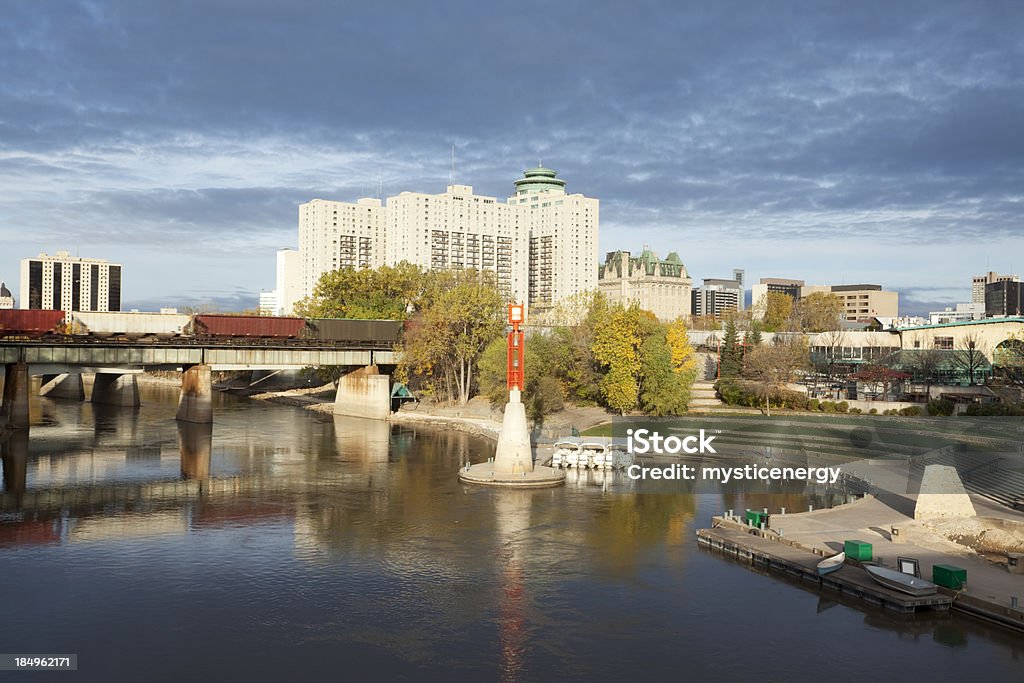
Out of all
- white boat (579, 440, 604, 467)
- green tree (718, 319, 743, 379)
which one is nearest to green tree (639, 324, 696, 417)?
white boat (579, 440, 604, 467)

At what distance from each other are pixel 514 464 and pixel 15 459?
47288mm

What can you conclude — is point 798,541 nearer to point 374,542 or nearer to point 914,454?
point 374,542

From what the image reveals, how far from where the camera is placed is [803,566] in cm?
4778

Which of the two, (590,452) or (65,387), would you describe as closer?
(590,452)

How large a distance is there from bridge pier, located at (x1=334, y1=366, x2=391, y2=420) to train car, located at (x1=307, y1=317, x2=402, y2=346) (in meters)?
5.72

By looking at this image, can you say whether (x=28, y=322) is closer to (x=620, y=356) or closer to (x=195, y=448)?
(x=195, y=448)

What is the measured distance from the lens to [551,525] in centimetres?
5928

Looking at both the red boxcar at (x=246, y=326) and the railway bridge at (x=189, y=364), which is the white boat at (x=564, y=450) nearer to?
the railway bridge at (x=189, y=364)

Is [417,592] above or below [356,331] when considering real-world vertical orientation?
below

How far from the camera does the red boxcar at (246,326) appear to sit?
130 metres

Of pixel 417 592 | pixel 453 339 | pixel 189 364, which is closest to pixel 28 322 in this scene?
pixel 189 364

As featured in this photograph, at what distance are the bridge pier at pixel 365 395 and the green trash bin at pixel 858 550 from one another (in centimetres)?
8856

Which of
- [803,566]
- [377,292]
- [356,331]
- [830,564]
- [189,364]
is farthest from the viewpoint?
[377,292]

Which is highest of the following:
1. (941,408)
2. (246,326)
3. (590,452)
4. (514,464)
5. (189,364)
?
(246,326)
